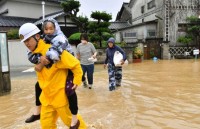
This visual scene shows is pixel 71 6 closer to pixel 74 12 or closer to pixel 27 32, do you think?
pixel 74 12

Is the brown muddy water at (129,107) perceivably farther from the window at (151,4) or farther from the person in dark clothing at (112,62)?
the window at (151,4)

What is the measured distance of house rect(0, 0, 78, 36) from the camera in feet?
75.3

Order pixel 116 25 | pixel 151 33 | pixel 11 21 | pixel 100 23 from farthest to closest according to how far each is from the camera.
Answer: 1. pixel 116 25
2. pixel 151 33
3. pixel 11 21
4. pixel 100 23

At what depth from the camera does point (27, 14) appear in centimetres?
2600

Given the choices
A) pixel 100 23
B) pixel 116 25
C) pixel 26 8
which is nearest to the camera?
pixel 100 23

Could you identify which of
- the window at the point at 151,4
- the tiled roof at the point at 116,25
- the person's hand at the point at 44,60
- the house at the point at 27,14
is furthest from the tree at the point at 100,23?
the person's hand at the point at 44,60

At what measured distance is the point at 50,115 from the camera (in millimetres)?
3336

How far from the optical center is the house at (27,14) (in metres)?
23.0

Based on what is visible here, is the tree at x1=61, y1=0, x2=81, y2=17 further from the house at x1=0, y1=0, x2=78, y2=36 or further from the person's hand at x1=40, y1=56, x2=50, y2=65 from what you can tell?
the person's hand at x1=40, y1=56, x2=50, y2=65

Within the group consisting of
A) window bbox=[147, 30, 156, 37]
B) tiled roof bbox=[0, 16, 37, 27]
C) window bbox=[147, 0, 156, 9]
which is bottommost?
window bbox=[147, 30, 156, 37]

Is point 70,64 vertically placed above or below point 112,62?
above

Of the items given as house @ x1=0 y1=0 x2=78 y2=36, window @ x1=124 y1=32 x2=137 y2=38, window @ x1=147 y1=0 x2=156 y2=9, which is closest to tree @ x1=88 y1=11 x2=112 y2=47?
house @ x1=0 y1=0 x2=78 y2=36

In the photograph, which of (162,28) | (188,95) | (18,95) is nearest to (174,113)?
(188,95)

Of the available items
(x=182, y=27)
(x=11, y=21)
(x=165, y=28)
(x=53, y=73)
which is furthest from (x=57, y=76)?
(x=182, y=27)
